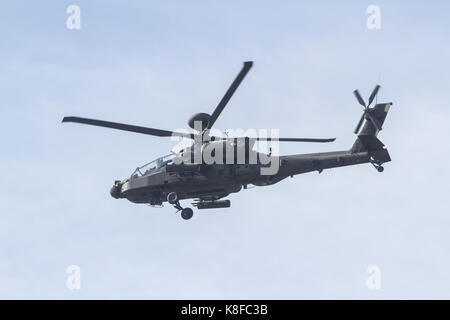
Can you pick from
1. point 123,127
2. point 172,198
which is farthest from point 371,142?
point 123,127

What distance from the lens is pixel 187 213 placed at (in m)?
52.8

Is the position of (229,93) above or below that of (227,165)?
above

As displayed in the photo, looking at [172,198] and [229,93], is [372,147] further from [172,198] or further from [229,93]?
[172,198]

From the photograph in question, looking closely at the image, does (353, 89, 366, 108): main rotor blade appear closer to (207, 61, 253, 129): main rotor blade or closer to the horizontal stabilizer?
the horizontal stabilizer

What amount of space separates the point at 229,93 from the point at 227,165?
7628 mm

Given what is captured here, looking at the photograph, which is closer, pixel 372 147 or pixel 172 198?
pixel 372 147

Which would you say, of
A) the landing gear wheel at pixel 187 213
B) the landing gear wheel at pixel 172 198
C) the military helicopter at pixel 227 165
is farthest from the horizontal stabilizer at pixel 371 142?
the landing gear wheel at pixel 172 198

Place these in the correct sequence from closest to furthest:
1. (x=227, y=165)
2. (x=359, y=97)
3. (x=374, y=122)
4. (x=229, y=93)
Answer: (x=229, y=93) → (x=227, y=165) → (x=374, y=122) → (x=359, y=97)

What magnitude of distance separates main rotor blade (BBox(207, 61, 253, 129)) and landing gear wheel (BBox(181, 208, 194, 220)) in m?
6.98

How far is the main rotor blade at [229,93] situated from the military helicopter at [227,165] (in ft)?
4.03

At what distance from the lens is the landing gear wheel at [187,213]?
5272 cm

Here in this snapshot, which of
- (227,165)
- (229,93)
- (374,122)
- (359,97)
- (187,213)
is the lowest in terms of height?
(187,213)
